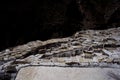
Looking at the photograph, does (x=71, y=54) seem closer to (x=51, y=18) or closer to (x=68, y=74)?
(x=68, y=74)

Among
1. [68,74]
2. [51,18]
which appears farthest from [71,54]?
[51,18]

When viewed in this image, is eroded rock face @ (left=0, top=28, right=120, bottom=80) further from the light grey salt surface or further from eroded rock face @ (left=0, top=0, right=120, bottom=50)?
eroded rock face @ (left=0, top=0, right=120, bottom=50)

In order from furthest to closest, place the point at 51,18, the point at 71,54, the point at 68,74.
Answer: the point at 51,18
the point at 71,54
the point at 68,74

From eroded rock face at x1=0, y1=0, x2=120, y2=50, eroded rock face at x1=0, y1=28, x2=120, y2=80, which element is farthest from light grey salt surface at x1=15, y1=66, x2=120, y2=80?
eroded rock face at x1=0, y1=0, x2=120, y2=50

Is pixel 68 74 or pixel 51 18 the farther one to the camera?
pixel 51 18

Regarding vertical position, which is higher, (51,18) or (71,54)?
(51,18)

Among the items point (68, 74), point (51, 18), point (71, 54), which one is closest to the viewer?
point (68, 74)
